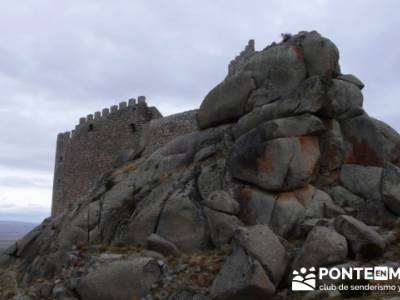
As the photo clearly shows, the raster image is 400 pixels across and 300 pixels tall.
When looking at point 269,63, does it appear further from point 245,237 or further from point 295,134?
point 245,237

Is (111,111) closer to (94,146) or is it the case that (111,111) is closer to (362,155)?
(94,146)

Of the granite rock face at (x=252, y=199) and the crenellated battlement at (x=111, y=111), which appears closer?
the granite rock face at (x=252, y=199)

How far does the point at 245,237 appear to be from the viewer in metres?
16.7

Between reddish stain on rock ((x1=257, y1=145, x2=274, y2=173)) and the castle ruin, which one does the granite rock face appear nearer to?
reddish stain on rock ((x1=257, y1=145, x2=274, y2=173))

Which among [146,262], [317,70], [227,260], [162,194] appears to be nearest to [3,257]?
[162,194]

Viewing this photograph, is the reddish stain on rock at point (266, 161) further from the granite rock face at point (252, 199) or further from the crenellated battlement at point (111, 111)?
the crenellated battlement at point (111, 111)

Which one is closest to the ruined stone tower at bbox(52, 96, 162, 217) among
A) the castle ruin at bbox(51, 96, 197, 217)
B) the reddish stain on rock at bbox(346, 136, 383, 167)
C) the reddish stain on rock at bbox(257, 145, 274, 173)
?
the castle ruin at bbox(51, 96, 197, 217)

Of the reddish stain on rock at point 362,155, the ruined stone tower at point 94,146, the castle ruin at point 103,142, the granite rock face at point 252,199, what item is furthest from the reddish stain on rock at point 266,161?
the ruined stone tower at point 94,146

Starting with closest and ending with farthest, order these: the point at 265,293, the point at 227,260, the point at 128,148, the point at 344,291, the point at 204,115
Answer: the point at 344,291 < the point at 265,293 < the point at 227,260 < the point at 204,115 < the point at 128,148

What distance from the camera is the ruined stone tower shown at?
3819 cm

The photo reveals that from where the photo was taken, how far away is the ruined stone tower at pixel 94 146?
38.2m

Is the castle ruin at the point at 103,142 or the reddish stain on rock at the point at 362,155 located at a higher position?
the castle ruin at the point at 103,142

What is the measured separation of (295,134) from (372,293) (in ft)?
28.8

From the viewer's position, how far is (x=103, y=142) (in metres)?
40.2
